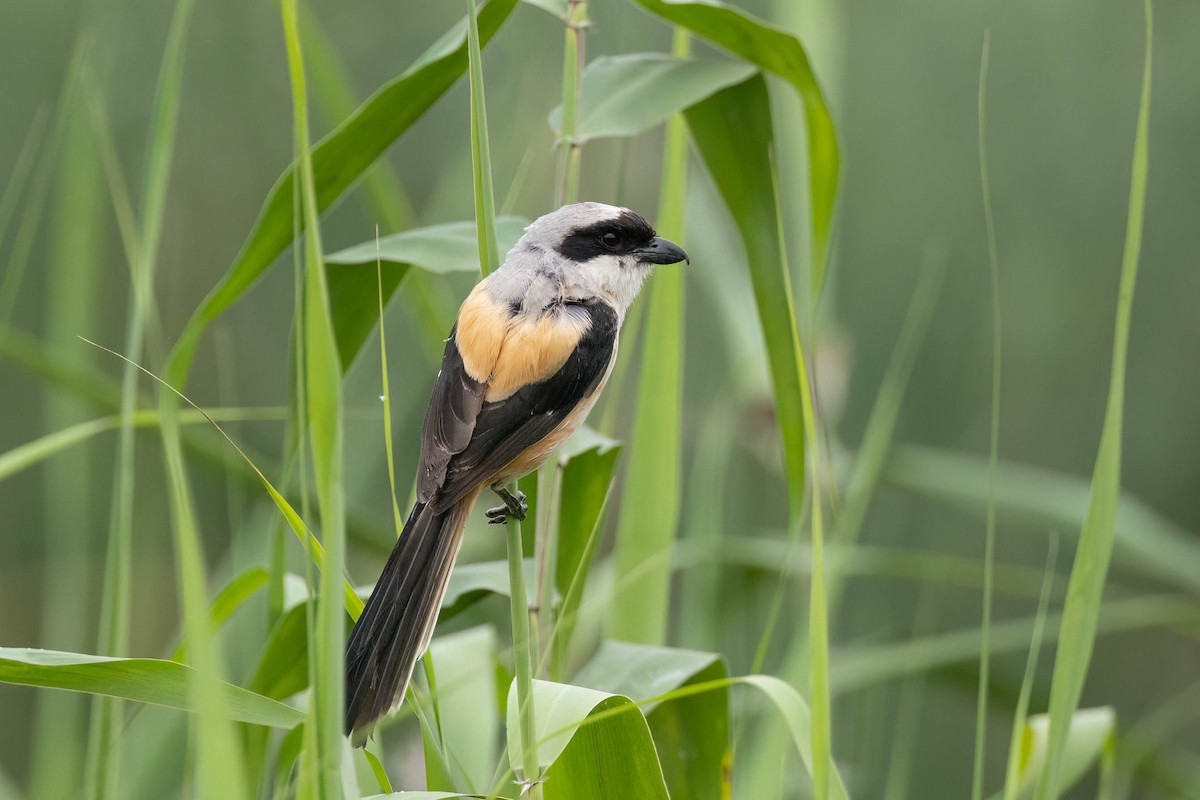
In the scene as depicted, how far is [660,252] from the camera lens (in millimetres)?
2107

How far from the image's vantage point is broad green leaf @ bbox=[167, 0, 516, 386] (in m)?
1.68

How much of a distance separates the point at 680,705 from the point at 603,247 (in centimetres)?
89

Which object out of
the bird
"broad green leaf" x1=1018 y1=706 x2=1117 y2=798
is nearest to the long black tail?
the bird

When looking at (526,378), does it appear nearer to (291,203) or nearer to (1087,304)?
(291,203)

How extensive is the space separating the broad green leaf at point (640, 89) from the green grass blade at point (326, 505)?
0.77 metres

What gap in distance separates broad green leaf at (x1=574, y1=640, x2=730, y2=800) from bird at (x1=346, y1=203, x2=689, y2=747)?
0.31 m

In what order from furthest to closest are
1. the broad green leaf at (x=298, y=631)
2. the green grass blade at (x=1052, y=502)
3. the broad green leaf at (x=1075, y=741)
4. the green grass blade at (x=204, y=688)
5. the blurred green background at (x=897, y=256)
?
the blurred green background at (x=897, y=256) → the green grass blade at (x=1052, y=502) → the broad green leaf at (x=1075, y=741) → the broad green leaf at (x=298, y=631) → the green grass blade at (x=204, y=688)

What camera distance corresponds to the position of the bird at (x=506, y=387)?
62.8 inches

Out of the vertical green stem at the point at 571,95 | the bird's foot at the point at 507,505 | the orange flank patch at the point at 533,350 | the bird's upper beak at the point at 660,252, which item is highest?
the vertical green stem at the point at 571,95

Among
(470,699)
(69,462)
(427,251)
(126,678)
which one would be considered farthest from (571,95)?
(69,462)

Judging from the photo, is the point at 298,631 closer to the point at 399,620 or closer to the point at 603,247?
the point at 399,620

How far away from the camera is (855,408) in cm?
479

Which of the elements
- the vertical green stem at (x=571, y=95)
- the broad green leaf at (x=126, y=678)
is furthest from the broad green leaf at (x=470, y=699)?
the vertical green stem at (x=571, y=95)

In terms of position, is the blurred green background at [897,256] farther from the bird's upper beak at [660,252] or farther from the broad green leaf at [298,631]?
the broad green leaf at [298,631]
